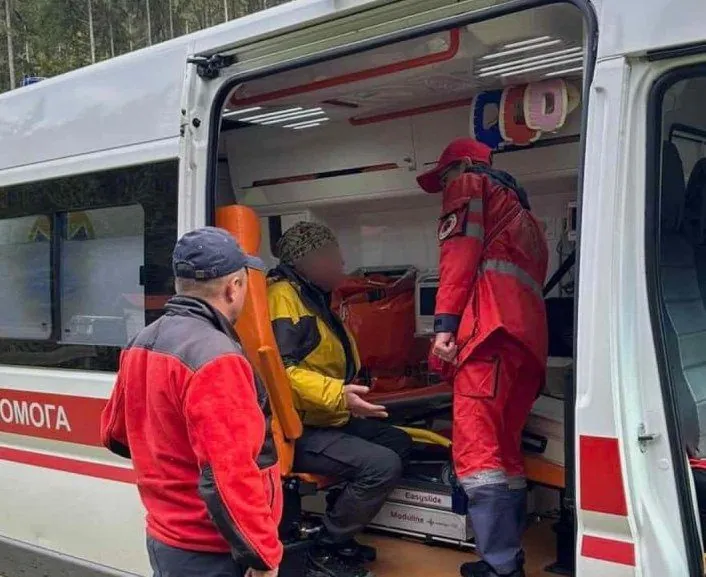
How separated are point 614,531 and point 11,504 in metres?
2.81

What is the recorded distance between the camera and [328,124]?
482 centimetres

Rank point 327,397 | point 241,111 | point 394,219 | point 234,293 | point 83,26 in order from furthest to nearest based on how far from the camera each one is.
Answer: point 83,26 < point 394,219 < point 241,111 < point 327,397 < point 234,293

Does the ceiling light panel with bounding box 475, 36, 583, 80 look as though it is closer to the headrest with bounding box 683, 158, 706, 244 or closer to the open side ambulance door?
the headrest with bounding box 683, 158, 706, 244

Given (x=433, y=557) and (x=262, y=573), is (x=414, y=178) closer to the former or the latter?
(x=433, y=557)

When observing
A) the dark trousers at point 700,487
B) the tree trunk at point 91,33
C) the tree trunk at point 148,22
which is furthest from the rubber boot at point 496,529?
the tree trunk at point 148,22

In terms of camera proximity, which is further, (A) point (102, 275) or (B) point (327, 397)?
(A) point (102, 275)

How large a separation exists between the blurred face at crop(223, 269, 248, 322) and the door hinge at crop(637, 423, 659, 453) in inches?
42.4

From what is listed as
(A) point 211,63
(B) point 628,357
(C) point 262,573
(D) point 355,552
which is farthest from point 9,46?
(B) point 628,357

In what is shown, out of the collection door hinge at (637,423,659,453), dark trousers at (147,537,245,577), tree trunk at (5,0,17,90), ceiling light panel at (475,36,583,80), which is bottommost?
dark trousers at (147,537,245,577)

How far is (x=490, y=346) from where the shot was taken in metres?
3.16

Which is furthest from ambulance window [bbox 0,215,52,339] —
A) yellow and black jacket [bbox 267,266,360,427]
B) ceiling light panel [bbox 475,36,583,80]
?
ceiling light panel [bbox 475,36,583,80]

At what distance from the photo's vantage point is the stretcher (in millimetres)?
3219

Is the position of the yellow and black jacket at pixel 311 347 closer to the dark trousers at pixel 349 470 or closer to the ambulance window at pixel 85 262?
the dark trousers at pixel 349 470

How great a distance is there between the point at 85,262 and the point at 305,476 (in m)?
1.28
